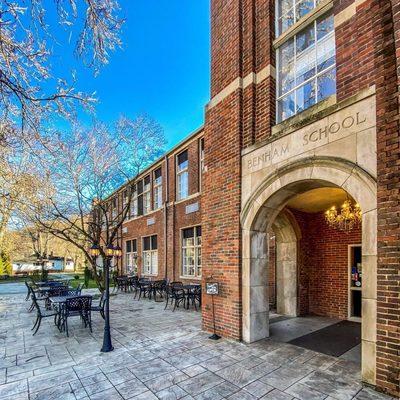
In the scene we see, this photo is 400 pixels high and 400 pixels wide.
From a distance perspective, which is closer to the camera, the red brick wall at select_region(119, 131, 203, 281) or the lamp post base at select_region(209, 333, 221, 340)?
the lamp post base at select_region(209, 333, 221, 340)

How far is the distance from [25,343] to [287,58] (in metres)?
8.01

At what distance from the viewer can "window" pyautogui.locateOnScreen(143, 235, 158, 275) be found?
15.3m

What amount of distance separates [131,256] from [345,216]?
47.4ft

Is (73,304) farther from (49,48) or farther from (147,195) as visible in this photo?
(147,195)

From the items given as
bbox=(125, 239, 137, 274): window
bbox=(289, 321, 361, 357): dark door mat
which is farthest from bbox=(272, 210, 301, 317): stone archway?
bbox=(125, 239, 137, 274): window

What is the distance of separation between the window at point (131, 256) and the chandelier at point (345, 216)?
41.5 ft

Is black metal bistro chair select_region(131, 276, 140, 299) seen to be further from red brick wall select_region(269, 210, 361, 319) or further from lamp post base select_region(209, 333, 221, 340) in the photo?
lamp post base select_region(209, 333, 221, 340)

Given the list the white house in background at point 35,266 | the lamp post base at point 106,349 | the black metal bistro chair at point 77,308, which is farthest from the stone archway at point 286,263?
the white house in background at point 35,266

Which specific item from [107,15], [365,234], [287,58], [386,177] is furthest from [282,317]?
[107,15]

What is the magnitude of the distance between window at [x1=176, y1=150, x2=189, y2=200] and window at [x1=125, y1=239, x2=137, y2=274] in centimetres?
636

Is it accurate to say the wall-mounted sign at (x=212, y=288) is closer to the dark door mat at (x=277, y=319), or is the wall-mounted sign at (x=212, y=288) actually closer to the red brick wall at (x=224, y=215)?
the red brick wall at (x=224, y=215)

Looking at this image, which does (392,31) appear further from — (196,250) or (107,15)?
(196,250)

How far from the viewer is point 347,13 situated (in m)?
4.46

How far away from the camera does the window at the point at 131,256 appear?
17.7 metres
